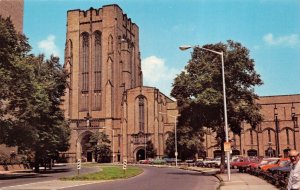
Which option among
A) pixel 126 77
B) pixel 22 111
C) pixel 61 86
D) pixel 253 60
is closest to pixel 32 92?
pixel 22 111

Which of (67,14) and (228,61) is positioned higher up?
(67,14)

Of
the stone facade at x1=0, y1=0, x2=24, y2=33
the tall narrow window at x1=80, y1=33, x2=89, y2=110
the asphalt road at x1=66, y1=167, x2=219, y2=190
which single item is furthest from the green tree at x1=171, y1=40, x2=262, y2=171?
the tall narrow window at x1=80, y1=33, x2=89, y2=110

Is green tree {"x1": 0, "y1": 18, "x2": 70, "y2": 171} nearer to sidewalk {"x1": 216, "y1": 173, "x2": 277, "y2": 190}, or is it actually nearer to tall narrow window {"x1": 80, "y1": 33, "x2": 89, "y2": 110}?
sidewalk {"x1": 216, "y1": 173, "x2": 277, "y2": 190}

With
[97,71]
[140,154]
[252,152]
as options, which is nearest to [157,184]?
[140,154]

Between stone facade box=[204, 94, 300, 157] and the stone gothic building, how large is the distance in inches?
632

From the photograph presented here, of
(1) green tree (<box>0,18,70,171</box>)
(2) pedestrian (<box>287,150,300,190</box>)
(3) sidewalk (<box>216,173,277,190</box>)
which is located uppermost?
(1) green tree (<box>0,18,70,171</box>)

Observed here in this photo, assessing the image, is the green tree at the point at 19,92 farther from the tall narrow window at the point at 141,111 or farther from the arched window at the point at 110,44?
the arched window at the point at 110,44

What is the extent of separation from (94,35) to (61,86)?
60.4 meters

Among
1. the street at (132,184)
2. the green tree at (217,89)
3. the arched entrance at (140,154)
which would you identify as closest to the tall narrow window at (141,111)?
the arched entrance at (140,154)

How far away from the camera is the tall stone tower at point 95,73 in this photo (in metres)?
99.1

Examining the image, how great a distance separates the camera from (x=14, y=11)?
Answer: 217 feet

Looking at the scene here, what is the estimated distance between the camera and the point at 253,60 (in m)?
34.4

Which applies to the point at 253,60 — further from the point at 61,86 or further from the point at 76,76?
the point at 76,76

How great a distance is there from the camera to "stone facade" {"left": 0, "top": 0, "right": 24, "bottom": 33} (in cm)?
6375
